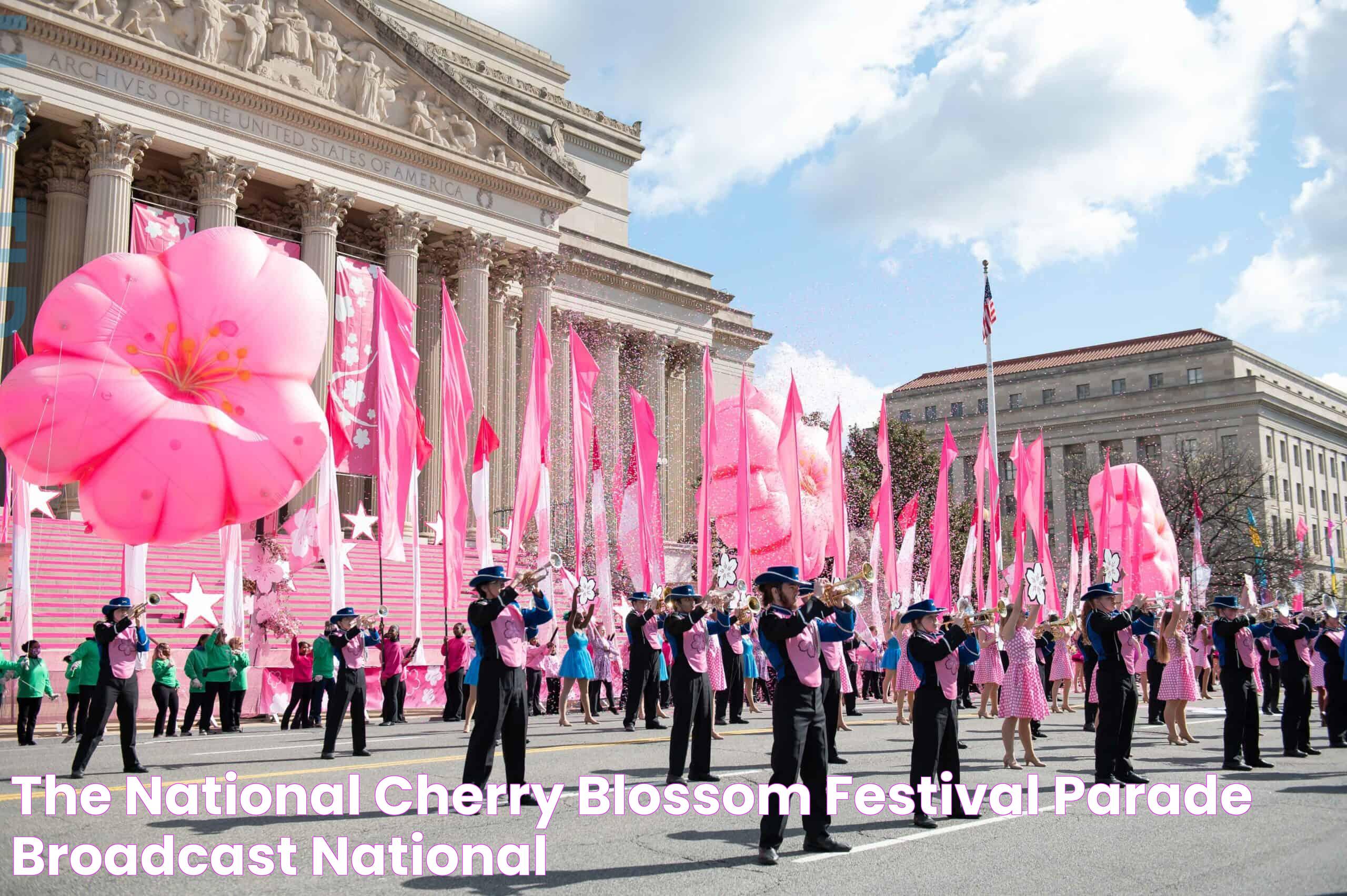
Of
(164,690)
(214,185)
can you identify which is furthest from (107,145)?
(164,690)

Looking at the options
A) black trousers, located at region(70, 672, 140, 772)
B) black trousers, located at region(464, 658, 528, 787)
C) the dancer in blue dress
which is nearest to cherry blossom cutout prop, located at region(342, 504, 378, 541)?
the dancer in blue dress

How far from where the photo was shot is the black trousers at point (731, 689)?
18.8m

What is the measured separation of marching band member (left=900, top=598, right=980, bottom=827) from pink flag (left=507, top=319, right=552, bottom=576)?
10.6 m

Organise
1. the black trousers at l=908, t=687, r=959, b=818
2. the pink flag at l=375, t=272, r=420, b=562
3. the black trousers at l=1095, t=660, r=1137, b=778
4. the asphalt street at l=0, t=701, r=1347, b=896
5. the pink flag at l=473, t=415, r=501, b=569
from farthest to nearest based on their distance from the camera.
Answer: the pink flag at l=473, t=415, r=501, b=569 < the pink flag at l=375, t=272, r=420, b=562 < the black trousers at l=1095, t=660, r=1137, b=778 < the black trousers at l=908, t=687, r=959, b=818 < the asphalt street at l=0, t=701, r=1347, b=896

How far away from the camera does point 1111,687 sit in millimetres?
11344

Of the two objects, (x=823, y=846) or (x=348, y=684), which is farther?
(x=348, y=684)

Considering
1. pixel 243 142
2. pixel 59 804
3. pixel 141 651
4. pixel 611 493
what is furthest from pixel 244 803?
pixel 611 493

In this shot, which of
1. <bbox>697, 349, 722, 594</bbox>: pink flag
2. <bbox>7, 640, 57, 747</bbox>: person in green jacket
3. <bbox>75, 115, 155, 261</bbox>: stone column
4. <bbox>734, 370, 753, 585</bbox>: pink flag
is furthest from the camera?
<bbox>75, 115, 155, 261</bbox>: stone column

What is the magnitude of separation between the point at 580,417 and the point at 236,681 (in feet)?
25.8

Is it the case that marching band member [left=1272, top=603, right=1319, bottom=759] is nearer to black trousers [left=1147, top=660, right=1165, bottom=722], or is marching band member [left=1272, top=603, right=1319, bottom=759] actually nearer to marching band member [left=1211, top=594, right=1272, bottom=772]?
marching band member [left=1211, top=594, right=1272, bottom=772]

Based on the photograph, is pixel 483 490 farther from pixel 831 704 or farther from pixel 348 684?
pixel 831 704

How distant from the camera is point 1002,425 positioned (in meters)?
80.1

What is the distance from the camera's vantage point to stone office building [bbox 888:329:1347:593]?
74.7 metres

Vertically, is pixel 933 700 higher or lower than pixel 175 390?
lower
